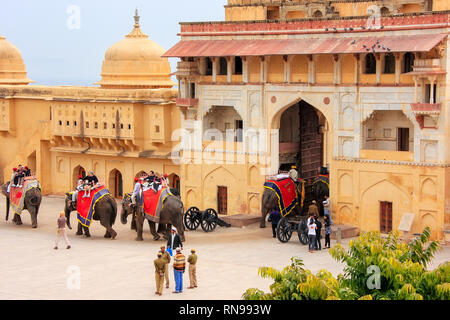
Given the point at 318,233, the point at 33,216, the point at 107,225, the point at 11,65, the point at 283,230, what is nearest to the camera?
the point at 318,233

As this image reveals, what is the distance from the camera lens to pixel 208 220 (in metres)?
30.9

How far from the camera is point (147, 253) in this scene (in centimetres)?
2717

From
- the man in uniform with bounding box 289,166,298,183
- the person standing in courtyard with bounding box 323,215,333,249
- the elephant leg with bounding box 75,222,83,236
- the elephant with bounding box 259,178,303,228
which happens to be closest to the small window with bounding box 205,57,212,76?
the man in uniform with bounding box 289,166,298,183

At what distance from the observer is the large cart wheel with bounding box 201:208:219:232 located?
101ft

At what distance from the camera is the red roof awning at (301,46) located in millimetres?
28078

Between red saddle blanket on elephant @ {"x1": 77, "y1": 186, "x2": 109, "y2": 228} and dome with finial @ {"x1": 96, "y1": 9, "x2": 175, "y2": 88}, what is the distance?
36.3 ft

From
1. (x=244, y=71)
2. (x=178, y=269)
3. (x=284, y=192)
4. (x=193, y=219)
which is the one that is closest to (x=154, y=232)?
(x=193, y=219)

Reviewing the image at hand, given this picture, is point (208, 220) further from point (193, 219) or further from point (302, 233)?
point (302, 233)

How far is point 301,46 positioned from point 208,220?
5.87 metres

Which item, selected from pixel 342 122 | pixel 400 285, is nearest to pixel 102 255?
pixel 342 122

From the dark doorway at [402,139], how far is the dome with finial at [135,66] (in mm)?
12303
